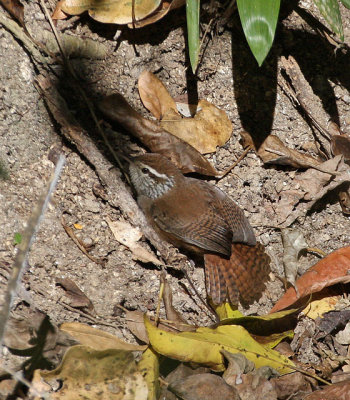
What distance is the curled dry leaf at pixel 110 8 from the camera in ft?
11.9

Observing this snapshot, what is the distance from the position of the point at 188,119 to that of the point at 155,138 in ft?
0.93

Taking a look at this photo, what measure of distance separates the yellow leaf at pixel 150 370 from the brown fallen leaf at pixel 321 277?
1018mm

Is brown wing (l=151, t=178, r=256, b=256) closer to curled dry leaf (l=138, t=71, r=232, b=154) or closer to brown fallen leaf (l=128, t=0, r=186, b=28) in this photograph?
curled dry leaf (l=138, t=71, r=232, b=154)

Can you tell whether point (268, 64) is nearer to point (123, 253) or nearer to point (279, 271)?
point (279, 271)

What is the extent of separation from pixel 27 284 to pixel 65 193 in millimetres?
637

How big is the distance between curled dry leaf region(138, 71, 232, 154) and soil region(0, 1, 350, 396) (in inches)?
2.7

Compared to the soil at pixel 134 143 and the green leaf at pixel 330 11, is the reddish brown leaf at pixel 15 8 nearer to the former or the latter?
the soil at pixel 134 143

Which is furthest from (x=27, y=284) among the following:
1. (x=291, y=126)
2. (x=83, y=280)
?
(x=291, y=126)

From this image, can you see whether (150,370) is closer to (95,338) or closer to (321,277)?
(95,338)

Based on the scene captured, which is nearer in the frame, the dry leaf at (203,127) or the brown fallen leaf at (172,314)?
the brown fallen leaf at (172,314)

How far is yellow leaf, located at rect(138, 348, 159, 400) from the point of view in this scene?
287cm

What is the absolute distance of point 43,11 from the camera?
11.8 feet

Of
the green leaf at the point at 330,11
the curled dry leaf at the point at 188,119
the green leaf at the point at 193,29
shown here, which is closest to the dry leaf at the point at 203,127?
the curled dry leaf at the point at 188,119

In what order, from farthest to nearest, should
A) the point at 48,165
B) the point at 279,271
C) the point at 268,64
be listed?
the point at 268,64
the point at 279,271
the point at 48,165
